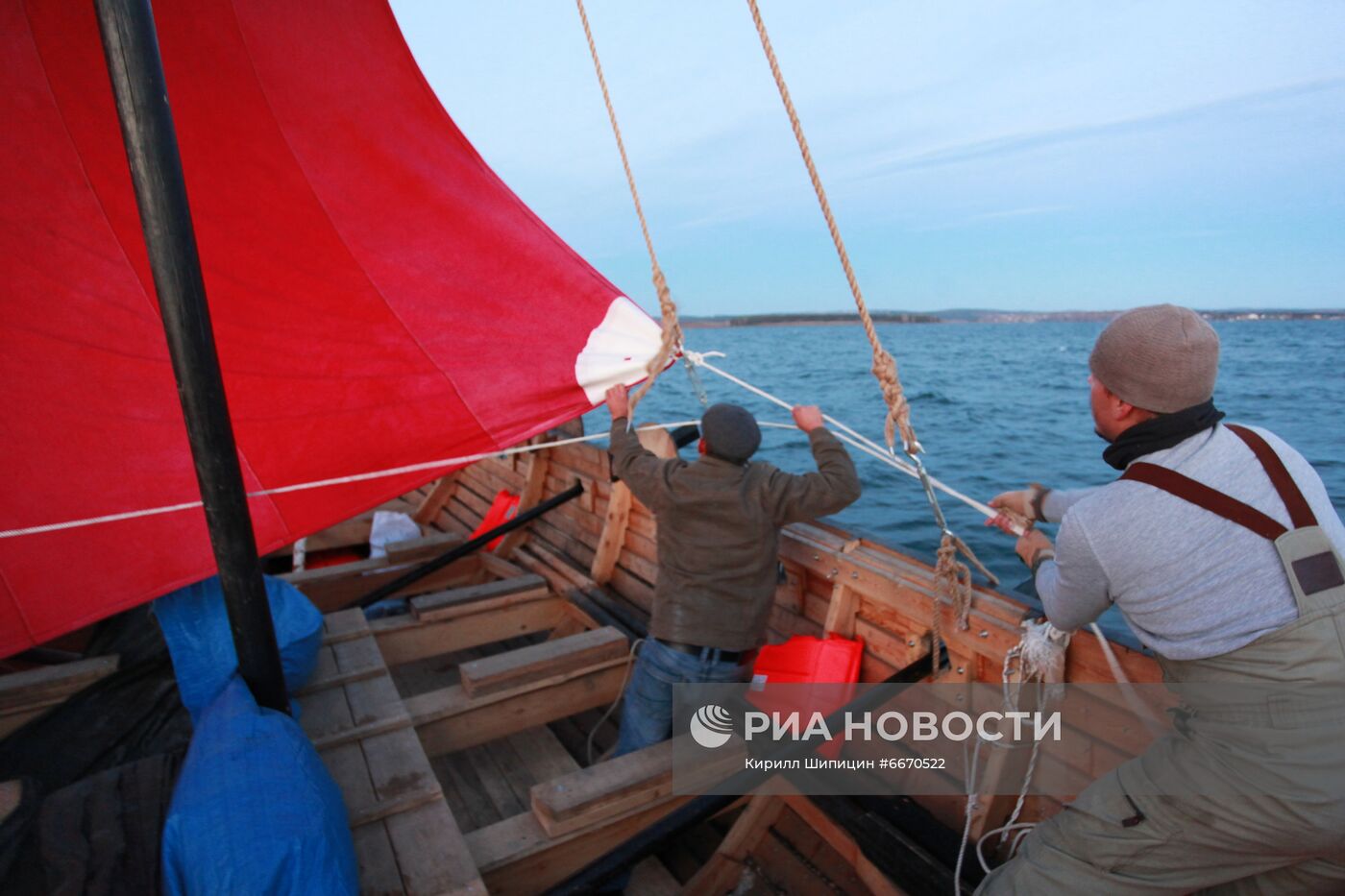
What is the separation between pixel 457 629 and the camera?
4.48m

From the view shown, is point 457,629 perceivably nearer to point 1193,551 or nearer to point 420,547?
point 420,547

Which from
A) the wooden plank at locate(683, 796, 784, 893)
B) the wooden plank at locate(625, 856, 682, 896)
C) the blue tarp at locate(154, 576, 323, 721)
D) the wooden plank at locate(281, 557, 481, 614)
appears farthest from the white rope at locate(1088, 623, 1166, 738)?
the wooden plank at locate(281, 557, 481, 614)

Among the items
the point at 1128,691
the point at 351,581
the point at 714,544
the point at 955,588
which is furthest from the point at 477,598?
the point at 1128,691

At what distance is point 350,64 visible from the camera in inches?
137

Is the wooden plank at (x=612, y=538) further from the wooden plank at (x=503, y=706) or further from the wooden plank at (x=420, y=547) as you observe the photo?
the wooden plank at (x=420, y=547)

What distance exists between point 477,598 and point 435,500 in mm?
3007

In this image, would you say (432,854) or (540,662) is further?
(540,662)

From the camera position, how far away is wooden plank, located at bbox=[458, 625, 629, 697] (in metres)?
3.57

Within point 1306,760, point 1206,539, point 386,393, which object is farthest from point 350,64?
point 1306,760

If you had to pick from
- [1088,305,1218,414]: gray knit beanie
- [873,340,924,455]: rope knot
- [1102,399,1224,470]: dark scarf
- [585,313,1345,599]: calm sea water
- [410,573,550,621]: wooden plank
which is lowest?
[585,313,1345,599]: calm sea water

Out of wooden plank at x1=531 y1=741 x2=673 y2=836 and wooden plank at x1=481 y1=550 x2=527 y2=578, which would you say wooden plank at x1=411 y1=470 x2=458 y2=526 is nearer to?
wooden plank at x1=481 y1=550 x2=527 y2=578

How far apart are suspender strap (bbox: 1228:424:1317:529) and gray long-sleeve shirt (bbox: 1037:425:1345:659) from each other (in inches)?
0.7

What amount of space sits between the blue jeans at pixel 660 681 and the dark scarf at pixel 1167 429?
6.26 feet

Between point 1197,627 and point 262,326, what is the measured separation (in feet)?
11.1
